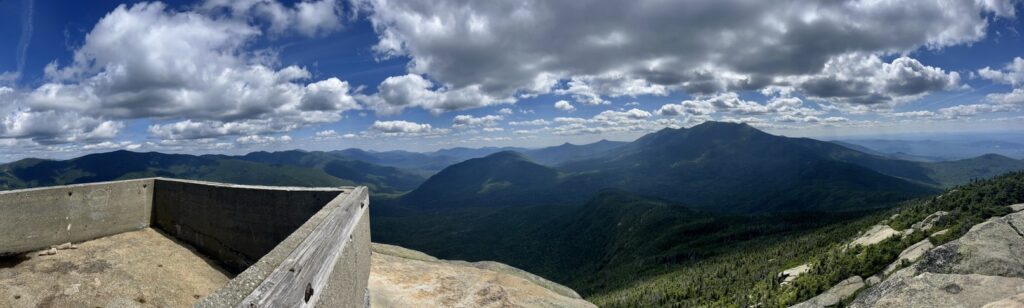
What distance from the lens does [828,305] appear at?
42562 mm

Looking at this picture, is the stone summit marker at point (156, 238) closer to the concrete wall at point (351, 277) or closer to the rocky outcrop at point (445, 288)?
the concrete wall at point (351, 277)

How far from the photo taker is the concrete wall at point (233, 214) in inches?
484

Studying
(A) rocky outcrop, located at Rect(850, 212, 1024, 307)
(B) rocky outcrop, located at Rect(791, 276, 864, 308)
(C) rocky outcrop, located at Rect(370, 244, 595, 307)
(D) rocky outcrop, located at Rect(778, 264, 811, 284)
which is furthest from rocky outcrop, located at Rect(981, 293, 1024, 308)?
(D) rocky outcrop, located at Rect(778, 264, 811, 284)

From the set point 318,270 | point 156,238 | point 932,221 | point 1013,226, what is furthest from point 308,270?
point 932,221

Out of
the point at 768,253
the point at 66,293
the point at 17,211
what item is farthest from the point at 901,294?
the point at 768,253

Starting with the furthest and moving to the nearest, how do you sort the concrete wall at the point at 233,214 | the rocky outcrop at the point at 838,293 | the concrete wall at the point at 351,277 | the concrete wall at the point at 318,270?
the rocky outcrop at the point at 838,293 → the concrete wall at the point at 233,214 → the concrete wall at the point at 351,277 → the concrete wall at the point at 318,270

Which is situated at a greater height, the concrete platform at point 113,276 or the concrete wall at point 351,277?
the concrete wall at point 351,277

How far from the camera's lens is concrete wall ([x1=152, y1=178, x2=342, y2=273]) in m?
12.3

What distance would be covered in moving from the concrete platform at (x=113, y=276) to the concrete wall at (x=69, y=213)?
22.0 inches

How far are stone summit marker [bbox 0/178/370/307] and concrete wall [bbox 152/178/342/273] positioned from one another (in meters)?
0.03

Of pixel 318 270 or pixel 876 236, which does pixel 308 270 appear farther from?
pixel 876 236

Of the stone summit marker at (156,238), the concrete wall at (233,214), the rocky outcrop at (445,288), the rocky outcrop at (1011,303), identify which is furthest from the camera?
the rocky outcrop at (1011,303)

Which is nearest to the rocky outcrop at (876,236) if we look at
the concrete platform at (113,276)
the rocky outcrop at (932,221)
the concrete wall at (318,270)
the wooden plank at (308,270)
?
the rocky outcrop at (932,221)

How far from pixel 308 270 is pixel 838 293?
54.2m
